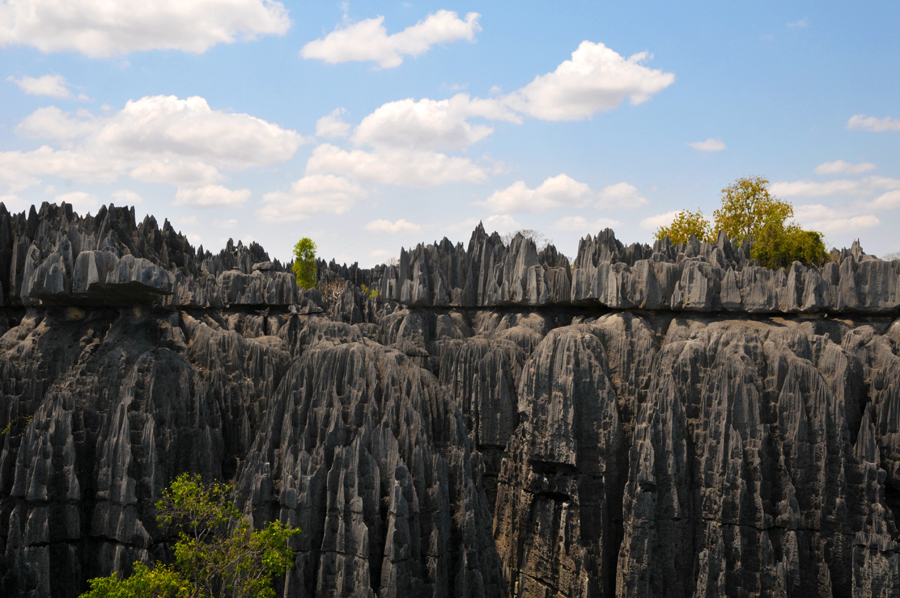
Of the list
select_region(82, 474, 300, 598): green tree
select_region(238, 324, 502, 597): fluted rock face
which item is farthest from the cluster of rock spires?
select_region(82, 474, 300, 598): green tree

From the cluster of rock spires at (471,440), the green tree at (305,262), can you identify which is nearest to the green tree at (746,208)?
the cluster of rock spires at (471,440)

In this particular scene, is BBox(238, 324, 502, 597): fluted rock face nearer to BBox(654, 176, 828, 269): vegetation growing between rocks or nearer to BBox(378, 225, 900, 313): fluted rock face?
BBox(378, 225, 900, 313): fluted rock face

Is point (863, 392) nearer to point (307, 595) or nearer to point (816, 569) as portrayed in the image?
point (816, 569)

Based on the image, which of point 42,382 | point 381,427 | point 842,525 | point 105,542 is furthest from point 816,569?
point 42,382

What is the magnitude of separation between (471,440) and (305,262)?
77.3 metres

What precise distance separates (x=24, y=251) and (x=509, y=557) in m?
23.6

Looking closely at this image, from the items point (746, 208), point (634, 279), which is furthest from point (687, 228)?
point (634, 279)

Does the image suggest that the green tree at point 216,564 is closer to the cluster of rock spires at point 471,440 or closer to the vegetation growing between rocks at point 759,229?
the cluster of rock spires at point 471,440

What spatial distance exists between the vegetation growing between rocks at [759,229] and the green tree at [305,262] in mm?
51461

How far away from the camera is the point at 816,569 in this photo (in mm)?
22250

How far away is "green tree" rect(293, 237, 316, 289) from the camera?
93700 millimetres

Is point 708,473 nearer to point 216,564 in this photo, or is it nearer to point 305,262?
point 216,564

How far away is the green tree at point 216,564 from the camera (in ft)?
52.2

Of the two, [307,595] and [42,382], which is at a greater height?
[42,382]
